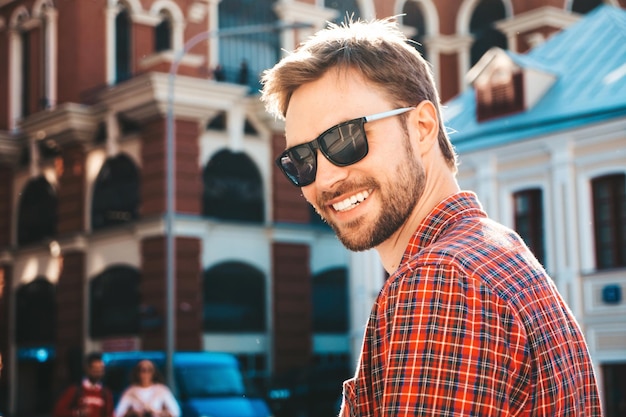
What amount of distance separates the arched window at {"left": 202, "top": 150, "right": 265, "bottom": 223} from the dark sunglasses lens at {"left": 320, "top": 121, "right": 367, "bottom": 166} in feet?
90.4

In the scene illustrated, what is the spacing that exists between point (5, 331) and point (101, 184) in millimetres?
5778

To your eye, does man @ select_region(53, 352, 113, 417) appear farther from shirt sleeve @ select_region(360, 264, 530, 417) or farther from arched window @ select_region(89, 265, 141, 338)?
arched window @ select_region(89, 265, 141, 338)

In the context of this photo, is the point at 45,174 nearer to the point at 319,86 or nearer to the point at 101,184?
the point at 101,184

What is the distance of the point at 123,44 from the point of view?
29.1 meters

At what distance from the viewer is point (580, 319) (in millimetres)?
19844

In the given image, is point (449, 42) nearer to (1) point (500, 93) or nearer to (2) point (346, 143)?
(1) point (500, 93)

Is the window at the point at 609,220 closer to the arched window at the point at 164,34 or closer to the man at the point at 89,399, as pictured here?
the man at the point at 89,399

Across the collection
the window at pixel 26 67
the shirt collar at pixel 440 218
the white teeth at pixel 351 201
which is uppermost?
the window at pixel 26 67

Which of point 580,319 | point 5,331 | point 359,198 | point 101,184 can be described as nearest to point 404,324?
point 359,198

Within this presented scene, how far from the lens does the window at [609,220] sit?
19.5 m

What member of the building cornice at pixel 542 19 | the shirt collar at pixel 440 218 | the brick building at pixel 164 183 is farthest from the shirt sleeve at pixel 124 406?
the building cornice at pixel 542 19

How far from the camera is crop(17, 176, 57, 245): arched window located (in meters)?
32.4

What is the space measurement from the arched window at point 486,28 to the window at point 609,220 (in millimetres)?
12228

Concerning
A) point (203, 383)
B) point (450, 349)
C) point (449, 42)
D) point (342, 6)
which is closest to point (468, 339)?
point (450, 349)
